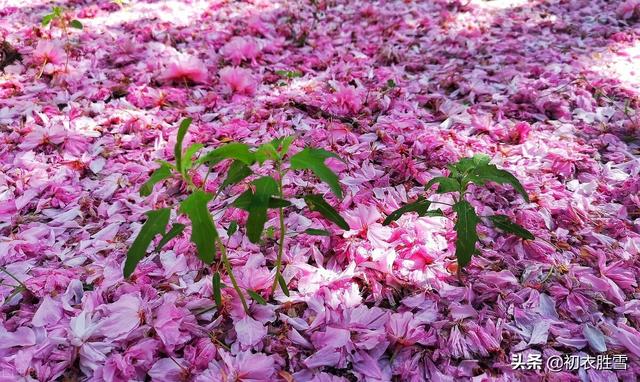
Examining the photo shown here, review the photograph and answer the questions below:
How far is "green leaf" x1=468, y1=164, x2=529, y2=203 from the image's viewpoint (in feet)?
4.04

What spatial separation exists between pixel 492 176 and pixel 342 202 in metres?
0.62

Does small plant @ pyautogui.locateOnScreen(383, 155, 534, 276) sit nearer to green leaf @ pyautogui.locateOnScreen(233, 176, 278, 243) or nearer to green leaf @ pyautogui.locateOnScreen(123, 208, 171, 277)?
green leaf @ pyautogui.locateOnScreen(233, 176, 278, 243)

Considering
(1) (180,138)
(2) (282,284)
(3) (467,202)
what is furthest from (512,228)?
(1) (180,138)

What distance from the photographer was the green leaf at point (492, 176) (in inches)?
48.4

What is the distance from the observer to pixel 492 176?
1267mm

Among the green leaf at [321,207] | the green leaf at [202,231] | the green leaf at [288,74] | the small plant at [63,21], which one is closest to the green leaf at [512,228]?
the green leaf at [321,207]

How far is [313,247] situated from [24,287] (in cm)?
87

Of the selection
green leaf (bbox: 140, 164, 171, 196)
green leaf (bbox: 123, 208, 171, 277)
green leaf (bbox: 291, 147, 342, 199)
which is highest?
green leaf (bbox: 291, 147, 342, 199)

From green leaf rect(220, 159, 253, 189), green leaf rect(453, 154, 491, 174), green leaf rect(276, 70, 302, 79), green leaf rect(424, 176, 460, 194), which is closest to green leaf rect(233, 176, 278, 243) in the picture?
green leaf rect(220, 159, 253, 189)

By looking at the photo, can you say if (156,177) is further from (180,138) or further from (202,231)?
(202,231)

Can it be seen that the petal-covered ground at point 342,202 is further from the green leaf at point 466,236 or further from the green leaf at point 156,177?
the green leaf at point 156,177

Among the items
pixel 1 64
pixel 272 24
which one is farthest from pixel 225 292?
pixel 272 24

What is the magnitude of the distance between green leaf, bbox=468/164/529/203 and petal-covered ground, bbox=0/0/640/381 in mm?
334

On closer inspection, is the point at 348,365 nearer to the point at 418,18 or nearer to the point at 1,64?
the point at 1,64
